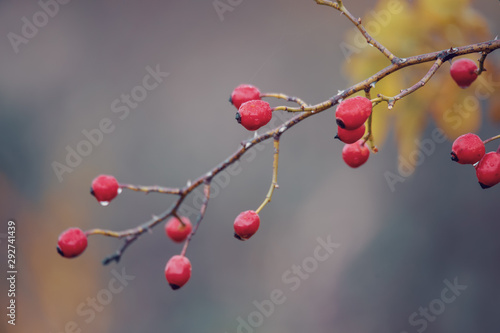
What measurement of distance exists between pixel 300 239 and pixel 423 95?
309 cm

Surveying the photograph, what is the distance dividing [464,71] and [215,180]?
11.2 ft

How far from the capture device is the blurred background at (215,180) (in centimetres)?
448

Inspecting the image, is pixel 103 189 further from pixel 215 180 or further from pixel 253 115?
pixel 215 180

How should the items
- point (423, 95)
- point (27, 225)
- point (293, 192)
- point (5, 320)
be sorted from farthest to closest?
point (293, 192) → point (27, 225) → point (5, 320) → point (423, 95)

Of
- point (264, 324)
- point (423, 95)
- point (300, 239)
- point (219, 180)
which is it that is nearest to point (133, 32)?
point (219, 180)

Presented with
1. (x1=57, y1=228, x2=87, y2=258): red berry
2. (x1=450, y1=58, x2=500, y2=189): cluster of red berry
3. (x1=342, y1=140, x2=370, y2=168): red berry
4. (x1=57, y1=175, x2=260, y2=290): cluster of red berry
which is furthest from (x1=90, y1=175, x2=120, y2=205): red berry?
(x1=450, y1=58, x2=500, y2=189): cluster of red berry

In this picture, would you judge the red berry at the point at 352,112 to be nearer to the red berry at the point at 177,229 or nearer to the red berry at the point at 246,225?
the red berry at the point at 246,225

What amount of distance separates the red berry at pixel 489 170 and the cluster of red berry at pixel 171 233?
0.65m

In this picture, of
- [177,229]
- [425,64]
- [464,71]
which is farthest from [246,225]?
[425,64]

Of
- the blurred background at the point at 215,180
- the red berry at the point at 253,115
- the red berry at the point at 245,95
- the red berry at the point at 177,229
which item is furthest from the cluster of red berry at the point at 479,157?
the blurred background at the point at 215,180

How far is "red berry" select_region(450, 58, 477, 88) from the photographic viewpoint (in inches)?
53.6

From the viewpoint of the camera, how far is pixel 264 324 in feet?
15.4

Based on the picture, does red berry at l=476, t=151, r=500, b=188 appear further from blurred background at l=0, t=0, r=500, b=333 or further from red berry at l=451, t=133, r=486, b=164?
blurred background at l=0, t=0, r=500, b=333

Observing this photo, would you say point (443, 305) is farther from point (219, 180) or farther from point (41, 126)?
point (41, 126)
